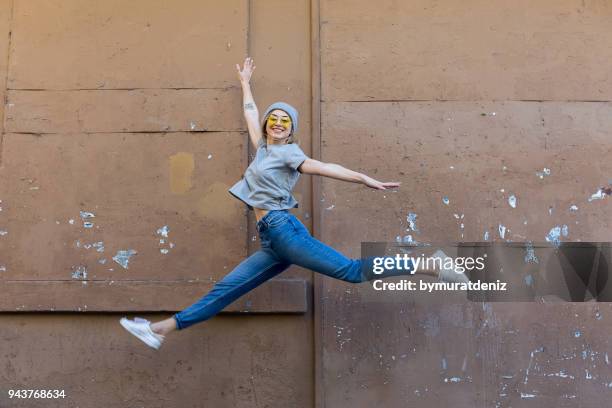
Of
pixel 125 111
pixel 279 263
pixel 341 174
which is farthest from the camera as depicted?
pixel 125 111

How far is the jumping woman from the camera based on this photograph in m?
3.60

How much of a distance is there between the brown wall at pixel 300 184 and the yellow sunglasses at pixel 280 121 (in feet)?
1.92

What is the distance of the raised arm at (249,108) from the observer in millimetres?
4109

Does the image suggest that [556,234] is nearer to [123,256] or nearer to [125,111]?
[123,256]

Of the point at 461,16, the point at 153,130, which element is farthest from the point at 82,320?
the point at 461,16

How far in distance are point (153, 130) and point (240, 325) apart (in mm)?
1491

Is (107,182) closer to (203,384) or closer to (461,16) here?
(203,384)

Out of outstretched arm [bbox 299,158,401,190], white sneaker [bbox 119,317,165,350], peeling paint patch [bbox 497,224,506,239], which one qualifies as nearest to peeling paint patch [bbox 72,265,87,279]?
white sneaker [bbox 119,317,165,350]

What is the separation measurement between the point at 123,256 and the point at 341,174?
1733 millimetres

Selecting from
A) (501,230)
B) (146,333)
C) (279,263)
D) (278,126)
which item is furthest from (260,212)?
(501,230)

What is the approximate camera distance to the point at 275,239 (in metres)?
3.66

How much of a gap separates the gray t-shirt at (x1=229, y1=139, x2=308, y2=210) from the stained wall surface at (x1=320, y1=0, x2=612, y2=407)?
0.68m

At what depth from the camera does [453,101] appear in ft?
14.7

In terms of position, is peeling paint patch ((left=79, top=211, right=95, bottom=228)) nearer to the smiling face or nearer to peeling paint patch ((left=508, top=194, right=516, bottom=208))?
the smiling face
